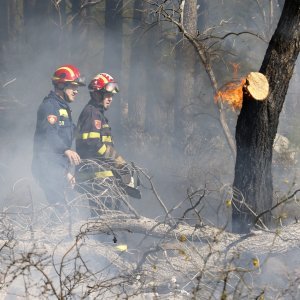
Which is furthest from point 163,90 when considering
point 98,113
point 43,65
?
point 98,113

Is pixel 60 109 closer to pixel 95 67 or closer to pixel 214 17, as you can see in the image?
pixel 95 67

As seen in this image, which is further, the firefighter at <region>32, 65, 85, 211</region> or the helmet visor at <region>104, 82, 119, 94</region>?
the helmet visor at <region>104, 82, 119, 94</region>

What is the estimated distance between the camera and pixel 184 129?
1309 centimetres

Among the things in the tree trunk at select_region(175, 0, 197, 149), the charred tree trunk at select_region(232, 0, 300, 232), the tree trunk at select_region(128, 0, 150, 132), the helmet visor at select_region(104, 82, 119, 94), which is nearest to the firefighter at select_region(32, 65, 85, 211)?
the helmet visor at select_region(104, 82, 119, 94)

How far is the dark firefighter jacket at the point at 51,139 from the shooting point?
7.65 m

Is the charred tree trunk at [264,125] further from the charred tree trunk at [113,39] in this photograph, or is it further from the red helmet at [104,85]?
the charred tree trunk at [113,39]

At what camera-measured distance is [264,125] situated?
22.6 feet

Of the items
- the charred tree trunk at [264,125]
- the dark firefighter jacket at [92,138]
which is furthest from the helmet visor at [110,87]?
the charred tree trunk at [264,125]

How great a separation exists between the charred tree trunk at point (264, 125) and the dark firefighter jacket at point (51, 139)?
2.01 m

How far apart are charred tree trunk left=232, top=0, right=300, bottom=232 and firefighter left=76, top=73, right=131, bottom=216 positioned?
1322 mm

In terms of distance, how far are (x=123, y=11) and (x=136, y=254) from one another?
845 centimetres

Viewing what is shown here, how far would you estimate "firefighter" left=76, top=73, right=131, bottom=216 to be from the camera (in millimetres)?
7543

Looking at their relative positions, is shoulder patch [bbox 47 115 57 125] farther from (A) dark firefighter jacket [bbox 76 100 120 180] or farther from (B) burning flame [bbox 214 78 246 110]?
(B) burning flame [bbox 214 78 246 110]

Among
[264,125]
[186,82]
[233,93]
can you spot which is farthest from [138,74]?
[264,125]
